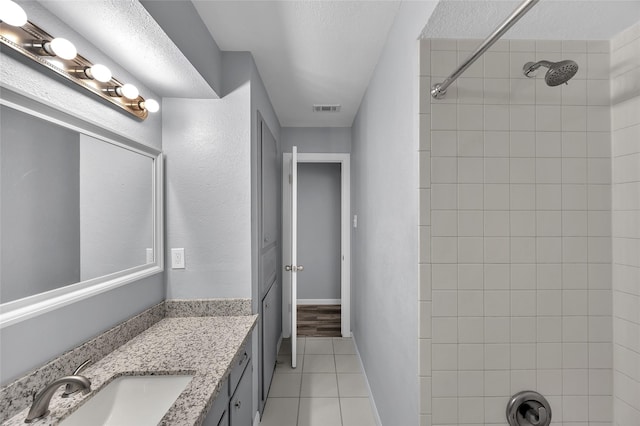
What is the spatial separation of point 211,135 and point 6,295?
1189mm

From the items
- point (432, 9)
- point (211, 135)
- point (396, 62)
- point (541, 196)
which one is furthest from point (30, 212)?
point (541, 196)

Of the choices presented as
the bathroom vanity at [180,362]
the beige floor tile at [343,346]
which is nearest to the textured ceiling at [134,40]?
the bathroom vanity at [180,362]

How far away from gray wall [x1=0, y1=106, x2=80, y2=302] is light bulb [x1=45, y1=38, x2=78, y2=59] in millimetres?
224

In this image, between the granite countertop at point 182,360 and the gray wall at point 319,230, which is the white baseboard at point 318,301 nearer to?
the gray wall at point 319,230

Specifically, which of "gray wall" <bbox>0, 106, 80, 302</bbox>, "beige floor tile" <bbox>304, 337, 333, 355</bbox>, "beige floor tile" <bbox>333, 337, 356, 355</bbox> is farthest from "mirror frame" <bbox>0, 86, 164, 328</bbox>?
"beige floor tile" <bbox>333, 337, 356, 355</bbox>

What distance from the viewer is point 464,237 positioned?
122cm

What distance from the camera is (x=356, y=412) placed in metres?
2.07

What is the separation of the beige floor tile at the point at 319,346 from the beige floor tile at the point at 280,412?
77 centimetres

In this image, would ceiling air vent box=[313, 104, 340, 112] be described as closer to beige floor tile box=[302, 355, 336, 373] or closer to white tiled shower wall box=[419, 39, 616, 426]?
white tiled shower wall box=[419, 39, 616, 426]

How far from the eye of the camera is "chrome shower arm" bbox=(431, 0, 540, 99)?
71 centimetres

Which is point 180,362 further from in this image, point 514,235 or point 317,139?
point 317,139

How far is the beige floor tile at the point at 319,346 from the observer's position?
297 cm

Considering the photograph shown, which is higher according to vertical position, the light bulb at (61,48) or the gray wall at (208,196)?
the light bulb at (61,48)

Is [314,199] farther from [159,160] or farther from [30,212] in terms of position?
[30,212]
